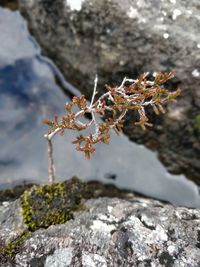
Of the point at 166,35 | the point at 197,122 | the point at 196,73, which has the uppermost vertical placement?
the point at 166,35

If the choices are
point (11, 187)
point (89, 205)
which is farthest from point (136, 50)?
point (11, 187)

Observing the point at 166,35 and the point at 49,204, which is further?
the point at 166,35

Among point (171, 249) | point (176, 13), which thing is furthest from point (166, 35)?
point (171, 249)

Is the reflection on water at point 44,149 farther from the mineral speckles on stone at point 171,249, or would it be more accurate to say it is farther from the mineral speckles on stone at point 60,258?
the mineral speckles on stone at point 171,249

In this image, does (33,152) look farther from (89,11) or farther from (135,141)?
(89,11)

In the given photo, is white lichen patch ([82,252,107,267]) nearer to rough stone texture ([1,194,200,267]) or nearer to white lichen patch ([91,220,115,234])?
rough stone texture ([1,194,200,267])

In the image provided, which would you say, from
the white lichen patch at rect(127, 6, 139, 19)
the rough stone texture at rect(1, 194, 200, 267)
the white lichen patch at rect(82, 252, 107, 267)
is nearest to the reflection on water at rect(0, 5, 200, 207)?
the rough stone texture at rect(1, 194, 200, 267)

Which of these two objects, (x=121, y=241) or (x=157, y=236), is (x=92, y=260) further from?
(x=157, y=236)
